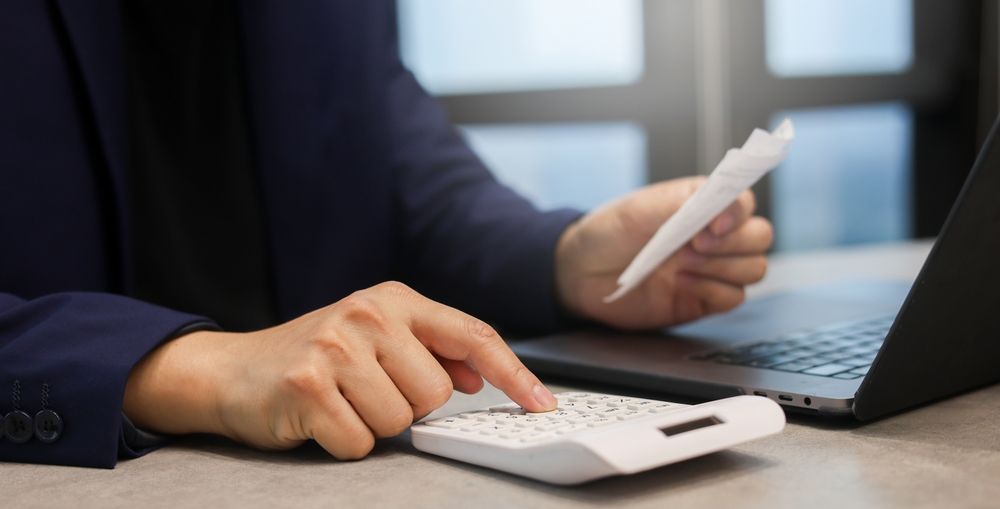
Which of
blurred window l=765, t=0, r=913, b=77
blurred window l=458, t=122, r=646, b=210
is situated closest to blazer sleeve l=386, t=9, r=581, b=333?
blurred window l=458, t=122, r=646, b=210

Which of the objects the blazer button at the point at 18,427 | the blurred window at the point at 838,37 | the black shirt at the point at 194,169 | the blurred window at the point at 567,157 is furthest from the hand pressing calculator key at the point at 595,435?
the blurred window at the point at 838,37

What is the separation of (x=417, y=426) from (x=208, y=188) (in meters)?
0.56

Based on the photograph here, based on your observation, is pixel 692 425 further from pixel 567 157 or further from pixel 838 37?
pixel 838 37

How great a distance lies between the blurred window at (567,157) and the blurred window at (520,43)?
0.13m

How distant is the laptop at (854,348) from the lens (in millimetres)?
468

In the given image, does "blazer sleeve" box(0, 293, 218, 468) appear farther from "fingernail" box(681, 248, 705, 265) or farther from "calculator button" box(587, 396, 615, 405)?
"fingernail" box(681, 248, 705, 265)

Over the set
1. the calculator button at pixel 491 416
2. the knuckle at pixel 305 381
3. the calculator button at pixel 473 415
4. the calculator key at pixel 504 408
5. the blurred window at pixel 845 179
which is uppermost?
the knuckle at pixel 305 381

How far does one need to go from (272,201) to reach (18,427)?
458 mm

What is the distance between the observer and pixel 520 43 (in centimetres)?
257

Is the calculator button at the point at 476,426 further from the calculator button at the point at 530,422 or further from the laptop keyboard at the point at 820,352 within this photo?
the laptop keyboard at the point at 820,352

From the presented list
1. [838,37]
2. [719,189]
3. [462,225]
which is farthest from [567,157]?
[719,189]

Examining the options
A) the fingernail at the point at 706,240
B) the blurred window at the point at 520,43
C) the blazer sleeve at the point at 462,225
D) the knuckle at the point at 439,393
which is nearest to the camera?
the knuckle at the point at 439,393

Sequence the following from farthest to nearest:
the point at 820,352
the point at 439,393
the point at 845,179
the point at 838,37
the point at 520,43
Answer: the point at 845,179, the point at 838,37, the point at 520,43, the point at 820,352, the point at 439,393

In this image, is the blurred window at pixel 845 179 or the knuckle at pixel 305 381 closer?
the knuckle at pixel 305 381
